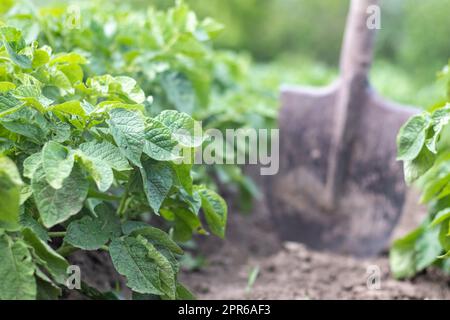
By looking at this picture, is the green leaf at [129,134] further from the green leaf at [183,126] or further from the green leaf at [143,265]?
the green leaf at [143,265]

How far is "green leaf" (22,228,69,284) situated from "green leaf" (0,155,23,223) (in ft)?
0.32

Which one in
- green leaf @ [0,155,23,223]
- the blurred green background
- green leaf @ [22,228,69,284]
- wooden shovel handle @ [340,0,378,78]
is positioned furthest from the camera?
the blurred green background

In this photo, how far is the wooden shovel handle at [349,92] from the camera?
7.88 feet

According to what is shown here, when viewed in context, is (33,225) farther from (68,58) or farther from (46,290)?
(68,58)

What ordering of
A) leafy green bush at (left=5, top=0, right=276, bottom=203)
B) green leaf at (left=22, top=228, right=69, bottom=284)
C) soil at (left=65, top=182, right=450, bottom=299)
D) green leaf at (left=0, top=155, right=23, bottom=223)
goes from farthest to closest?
leafy green bush at (left=5, top=0, right=276, bottom=203) < soil at (left=65, top=182, right=450, bottom=299) < green leaf at (left=22, top=228, right=69, bottom=284) < green leaf at (left=0, top=155, right=23, bottom=223)

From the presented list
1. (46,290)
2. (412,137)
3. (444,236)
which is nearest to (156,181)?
(46,290)

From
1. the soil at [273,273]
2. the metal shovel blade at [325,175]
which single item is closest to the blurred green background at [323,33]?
the metal shovel blade at [325,175]

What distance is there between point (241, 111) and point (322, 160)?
38cm

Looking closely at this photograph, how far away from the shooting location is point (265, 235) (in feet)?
9.11

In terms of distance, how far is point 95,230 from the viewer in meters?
1.35

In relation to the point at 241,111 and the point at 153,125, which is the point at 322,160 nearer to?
the point at 241,111

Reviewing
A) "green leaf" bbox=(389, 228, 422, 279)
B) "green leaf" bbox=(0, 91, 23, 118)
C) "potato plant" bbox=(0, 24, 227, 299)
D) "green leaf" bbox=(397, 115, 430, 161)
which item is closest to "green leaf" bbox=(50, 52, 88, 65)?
"potato plant" bbox=(0, 24, 227, 299)

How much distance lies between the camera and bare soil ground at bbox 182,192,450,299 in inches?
76.1

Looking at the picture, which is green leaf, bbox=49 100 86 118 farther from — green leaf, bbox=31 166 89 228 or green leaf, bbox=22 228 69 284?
green leaf, bbox=22 228 69 284
